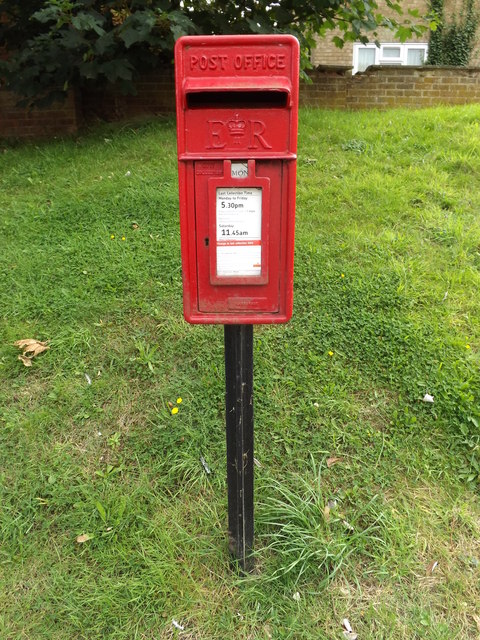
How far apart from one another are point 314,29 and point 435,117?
1.64 m

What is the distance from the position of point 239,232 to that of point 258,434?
1.23 m

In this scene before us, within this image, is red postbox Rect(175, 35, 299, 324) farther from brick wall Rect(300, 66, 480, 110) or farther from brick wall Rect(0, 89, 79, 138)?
brick wall Rect(300, 66, 480, 110)

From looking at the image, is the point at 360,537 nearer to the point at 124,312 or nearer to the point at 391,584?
the point at 391,584

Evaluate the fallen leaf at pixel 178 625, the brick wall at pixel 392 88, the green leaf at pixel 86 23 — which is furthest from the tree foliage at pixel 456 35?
the fallen leaf at pixel 178 625

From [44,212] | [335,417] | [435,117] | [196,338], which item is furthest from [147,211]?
[435,117]

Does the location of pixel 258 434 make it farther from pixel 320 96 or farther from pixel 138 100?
pixel 320 96

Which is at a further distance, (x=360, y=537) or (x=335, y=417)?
(x=335, y=417)

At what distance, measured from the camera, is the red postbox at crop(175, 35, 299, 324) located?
4.39 ft

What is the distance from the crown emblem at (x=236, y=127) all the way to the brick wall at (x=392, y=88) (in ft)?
20.4

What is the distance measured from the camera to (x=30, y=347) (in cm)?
279

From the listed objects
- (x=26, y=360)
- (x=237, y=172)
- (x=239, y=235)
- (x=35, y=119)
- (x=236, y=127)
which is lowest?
(x=26, y=360)

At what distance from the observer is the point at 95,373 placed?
8.86 feet

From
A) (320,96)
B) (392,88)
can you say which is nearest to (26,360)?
(320,96)

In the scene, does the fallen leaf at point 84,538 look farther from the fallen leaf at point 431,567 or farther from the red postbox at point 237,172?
the fallen leaf at point 431,567
